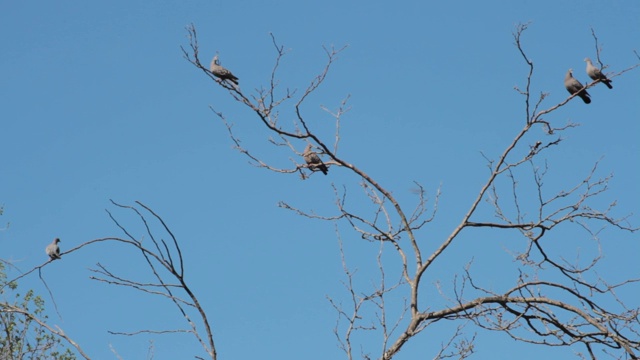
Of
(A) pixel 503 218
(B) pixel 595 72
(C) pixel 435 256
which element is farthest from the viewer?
(B) pixel 595 72

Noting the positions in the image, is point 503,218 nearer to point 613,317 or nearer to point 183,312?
point 613,317

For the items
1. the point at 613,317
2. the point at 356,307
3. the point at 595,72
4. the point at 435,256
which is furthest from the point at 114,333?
the point at 595,72

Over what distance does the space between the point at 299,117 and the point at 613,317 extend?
205 cm

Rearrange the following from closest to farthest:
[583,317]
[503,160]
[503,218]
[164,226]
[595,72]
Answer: [164,226] < [583,317] < [503,160] < [503,218] < [595,72]

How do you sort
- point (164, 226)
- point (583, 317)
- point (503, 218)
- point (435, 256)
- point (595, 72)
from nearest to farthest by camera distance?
point (164, 226) < point (583, 317) < point (435, 256) < point (503, 218) < point (595, 72)

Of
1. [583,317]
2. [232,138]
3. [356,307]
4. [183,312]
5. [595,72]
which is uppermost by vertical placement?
[595,72]

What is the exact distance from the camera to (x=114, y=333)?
3.73 meters

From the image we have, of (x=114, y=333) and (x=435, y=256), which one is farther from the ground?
(x=435, y=256)

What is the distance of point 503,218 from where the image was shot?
16.5ft

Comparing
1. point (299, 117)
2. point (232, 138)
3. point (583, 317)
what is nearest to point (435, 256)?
point (583, 317)

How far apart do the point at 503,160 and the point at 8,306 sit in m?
2.72

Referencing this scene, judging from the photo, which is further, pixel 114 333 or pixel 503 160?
pixel 503 160

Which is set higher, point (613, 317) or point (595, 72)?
point (595, 72)

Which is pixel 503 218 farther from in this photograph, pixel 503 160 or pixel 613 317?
pixel 613 317
